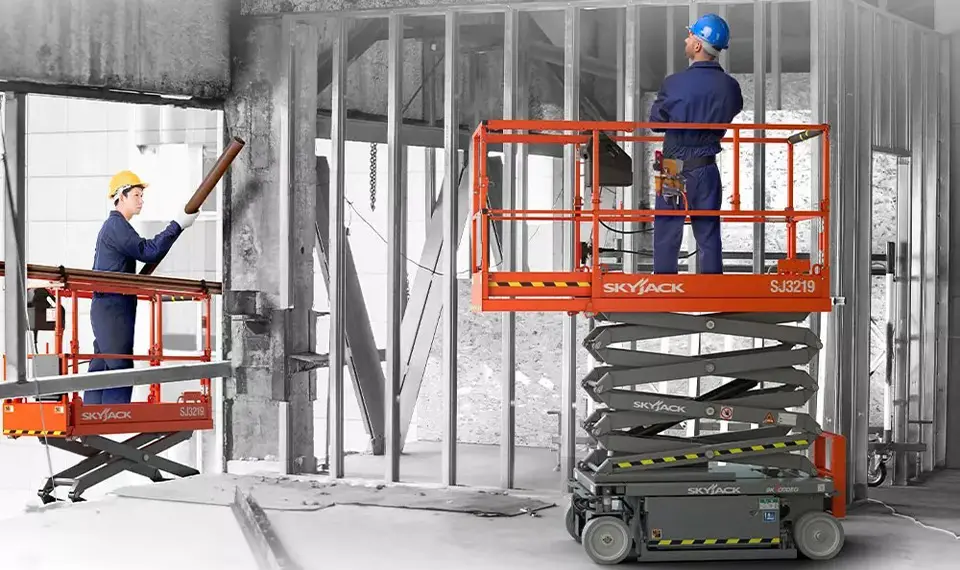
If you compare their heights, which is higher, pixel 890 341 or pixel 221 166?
pixel 221 166

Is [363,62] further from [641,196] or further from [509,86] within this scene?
[641,196]

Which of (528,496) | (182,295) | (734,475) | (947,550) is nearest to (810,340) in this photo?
(734,475)

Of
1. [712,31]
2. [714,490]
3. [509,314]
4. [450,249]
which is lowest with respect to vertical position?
[714,490]

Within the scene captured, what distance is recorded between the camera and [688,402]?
23.9 feet

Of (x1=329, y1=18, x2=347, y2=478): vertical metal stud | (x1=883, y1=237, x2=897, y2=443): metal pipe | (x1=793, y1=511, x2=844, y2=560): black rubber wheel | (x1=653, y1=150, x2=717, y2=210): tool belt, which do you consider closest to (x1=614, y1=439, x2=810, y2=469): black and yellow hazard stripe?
(x1=793, y1=511, x2=844, y2=560): black rubber wheel

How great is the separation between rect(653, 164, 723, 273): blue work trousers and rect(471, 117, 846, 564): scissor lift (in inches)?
8.3

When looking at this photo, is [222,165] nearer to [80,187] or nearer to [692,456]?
[692,456]

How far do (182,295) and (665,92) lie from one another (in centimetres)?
615

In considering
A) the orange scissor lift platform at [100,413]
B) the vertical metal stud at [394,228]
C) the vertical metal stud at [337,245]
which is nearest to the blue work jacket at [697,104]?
the vertical metal stud at [394,228]

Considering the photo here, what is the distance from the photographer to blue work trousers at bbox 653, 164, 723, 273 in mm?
7539

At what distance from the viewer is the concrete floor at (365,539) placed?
699 cm

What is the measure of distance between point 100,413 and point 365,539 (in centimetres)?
421

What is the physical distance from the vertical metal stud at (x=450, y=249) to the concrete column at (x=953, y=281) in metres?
5.03

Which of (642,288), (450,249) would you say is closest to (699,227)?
(642,288)
